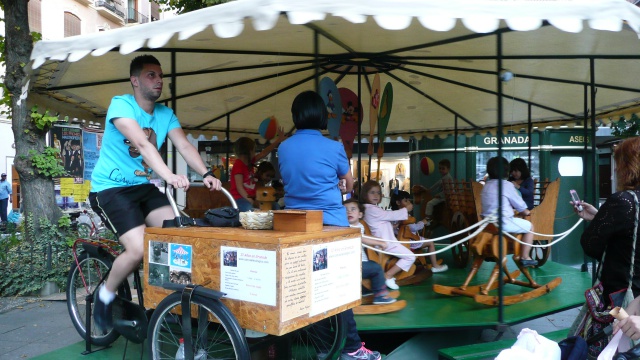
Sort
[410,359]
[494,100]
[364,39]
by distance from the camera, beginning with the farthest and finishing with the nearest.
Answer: [494,100], [364,39], [410,359]

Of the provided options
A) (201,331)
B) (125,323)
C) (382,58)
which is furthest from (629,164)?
(382,58)

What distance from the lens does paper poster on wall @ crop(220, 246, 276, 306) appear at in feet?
8.09

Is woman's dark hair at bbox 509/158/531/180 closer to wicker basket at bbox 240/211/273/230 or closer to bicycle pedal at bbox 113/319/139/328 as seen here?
wicker basket at bbox 240/211/273/230

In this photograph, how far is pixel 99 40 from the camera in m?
3.35

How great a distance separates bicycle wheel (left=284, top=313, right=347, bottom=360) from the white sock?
124cm

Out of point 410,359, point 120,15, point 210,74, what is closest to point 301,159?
point 410,359

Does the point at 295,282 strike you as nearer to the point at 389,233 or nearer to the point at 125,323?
the point at 125,323

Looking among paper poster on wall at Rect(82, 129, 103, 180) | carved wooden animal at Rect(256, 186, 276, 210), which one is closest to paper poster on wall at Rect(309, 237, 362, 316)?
carved wooden animal at Rect(256, 186, 276, 210)

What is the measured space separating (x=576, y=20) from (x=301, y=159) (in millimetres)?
1822

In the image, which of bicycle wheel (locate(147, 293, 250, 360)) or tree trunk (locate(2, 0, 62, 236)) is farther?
tree trunk (locate(2, 0, 62, 236))

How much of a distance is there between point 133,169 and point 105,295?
91 cm

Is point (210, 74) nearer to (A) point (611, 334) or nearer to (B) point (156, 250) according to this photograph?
(B) point (156, 250)

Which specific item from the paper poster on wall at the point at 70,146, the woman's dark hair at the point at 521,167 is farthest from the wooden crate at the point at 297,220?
the paper poster on wall at the point at 70,146

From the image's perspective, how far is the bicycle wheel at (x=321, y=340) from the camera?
3.39m
